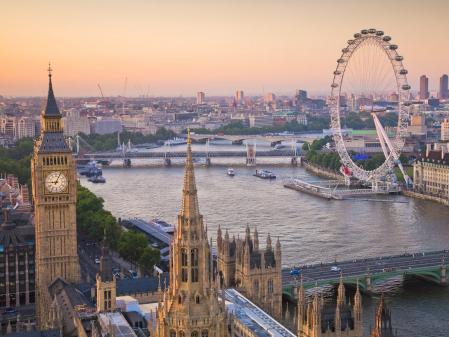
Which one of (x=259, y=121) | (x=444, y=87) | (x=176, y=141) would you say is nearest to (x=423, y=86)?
(x=444, y=87)

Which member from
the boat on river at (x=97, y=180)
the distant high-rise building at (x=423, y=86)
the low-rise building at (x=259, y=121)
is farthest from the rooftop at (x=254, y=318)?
the distant high-rise building at (x=423, y=86)

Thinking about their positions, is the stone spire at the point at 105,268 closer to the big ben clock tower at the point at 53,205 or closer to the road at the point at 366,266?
the big ben clock tower at the point at 53,205

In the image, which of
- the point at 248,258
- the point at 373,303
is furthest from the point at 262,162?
the point at 248,258

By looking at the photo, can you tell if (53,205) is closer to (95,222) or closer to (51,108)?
(51,108)

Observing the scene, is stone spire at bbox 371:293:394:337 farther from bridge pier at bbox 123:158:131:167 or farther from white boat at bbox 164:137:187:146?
white boat at bbox 164:137:187:146

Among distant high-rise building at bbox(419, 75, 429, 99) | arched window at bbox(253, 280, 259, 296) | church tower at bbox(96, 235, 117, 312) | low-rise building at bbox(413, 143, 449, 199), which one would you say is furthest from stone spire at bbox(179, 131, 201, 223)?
distant high-rise building at bbox(419, 75, 429, 99)

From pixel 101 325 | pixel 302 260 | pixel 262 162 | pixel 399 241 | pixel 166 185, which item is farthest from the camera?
pixel 262 162

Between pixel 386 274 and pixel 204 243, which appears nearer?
pixel 204 243

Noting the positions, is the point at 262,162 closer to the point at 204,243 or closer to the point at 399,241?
the point at 399,241
